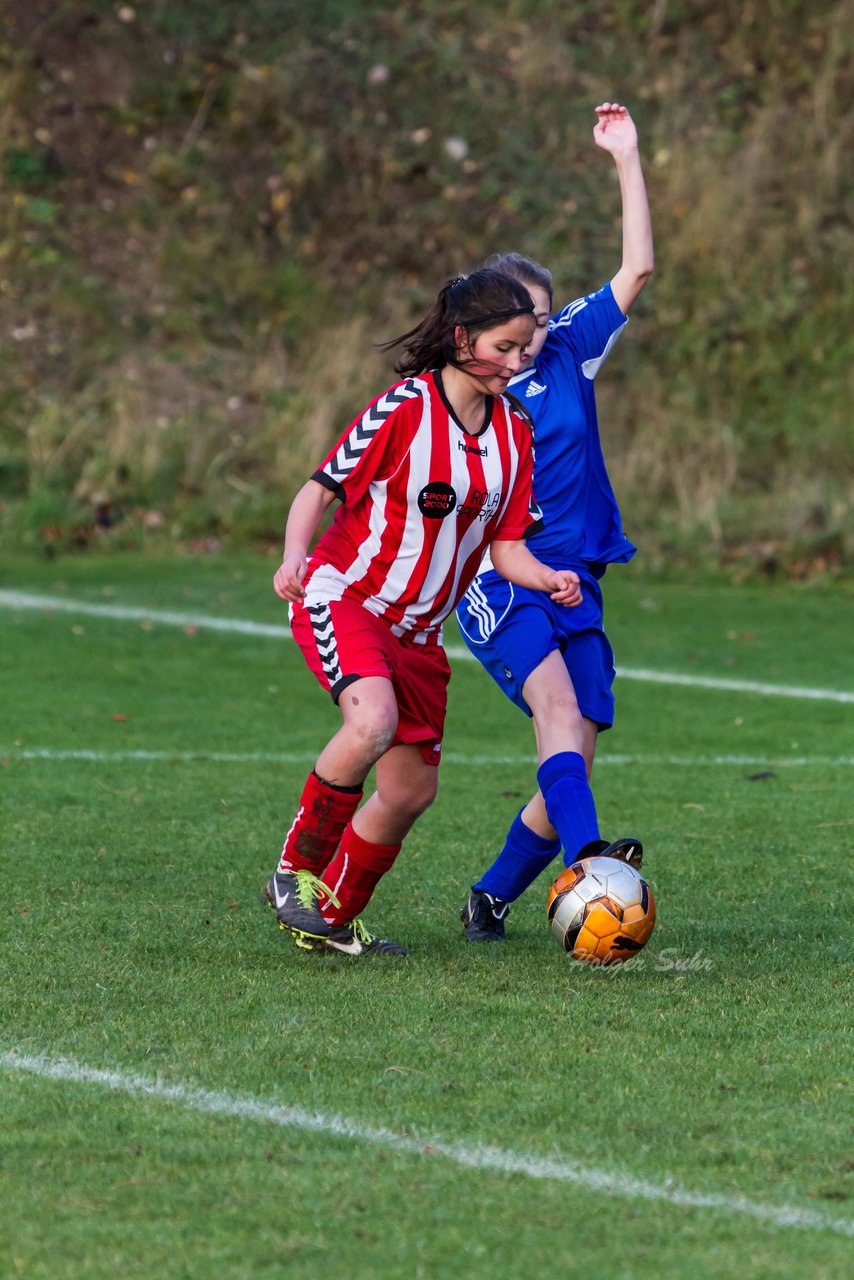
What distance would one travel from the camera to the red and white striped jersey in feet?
15.9

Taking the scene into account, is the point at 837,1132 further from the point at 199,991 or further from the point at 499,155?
the point at 499,155

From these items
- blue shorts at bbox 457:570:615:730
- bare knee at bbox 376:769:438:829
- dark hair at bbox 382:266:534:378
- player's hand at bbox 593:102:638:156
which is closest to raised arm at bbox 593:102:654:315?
player's hand at bbox 593:102:638:156

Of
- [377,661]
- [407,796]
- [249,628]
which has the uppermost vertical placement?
[377,661]

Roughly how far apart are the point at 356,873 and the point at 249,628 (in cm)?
655

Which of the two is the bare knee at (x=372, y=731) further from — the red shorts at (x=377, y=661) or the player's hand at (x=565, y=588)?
the player's hand at (x=565, y=588)

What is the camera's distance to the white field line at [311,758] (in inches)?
308

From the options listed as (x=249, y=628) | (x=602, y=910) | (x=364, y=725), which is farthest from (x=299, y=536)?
(x=249, y=628)

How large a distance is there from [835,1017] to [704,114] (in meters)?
14.7

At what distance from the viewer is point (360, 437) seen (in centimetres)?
482

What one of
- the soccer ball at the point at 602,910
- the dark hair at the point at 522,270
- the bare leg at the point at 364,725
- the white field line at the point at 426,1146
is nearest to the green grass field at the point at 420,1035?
the white field line at the point at 426,1146

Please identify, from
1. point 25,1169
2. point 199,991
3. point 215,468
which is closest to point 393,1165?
point 25,1169

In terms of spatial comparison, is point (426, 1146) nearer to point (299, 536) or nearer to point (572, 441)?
point (299, 536)

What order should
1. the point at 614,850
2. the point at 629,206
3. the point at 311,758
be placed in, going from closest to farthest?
the point at 614,850 → the point at 629,206 → the point at 311,758

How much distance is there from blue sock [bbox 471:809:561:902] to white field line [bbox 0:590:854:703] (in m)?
4.49
